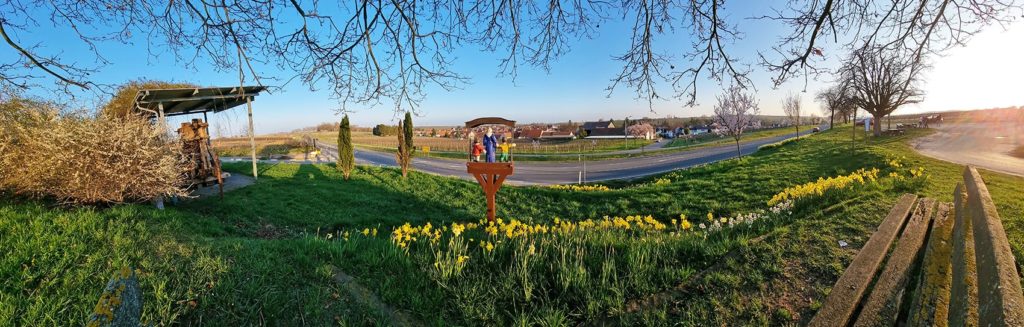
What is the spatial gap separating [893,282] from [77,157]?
1130cm

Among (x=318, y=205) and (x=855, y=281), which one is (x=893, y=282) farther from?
(x=318, y=205)

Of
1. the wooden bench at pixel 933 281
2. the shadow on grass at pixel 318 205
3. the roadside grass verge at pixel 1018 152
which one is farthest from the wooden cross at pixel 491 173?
the roadside grass verge at pixel 1018 152

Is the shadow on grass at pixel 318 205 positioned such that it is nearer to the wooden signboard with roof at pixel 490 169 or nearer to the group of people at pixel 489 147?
the wooden signboard with roof at pixel 490 169

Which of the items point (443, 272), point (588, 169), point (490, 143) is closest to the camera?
point (443, 272)

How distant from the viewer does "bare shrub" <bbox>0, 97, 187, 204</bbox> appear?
243 inches

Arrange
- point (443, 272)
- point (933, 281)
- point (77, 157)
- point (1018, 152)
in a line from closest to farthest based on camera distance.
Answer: point (933, 281)
point (443, 272)
point (77, 157)
point (1018, 152)

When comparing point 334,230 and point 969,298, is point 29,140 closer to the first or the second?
point 334,230

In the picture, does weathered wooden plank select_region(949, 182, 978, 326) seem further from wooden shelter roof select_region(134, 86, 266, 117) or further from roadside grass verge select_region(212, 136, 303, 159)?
roadside grass verge select_region(212, 136, 303, 159)

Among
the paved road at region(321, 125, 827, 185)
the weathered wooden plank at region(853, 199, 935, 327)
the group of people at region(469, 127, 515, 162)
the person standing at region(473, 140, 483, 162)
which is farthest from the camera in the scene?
the paved road at region(321, 125, 827, 185)

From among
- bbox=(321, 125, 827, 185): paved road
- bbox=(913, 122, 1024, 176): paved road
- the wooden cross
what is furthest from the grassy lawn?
bbox=(321, 125, 827, 185): paved road

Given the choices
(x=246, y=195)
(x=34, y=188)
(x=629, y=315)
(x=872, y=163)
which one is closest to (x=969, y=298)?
(x=629, y=315)

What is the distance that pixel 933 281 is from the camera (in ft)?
9.17

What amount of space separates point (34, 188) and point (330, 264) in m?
6.78

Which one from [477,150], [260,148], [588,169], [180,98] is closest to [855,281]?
[477,150]
